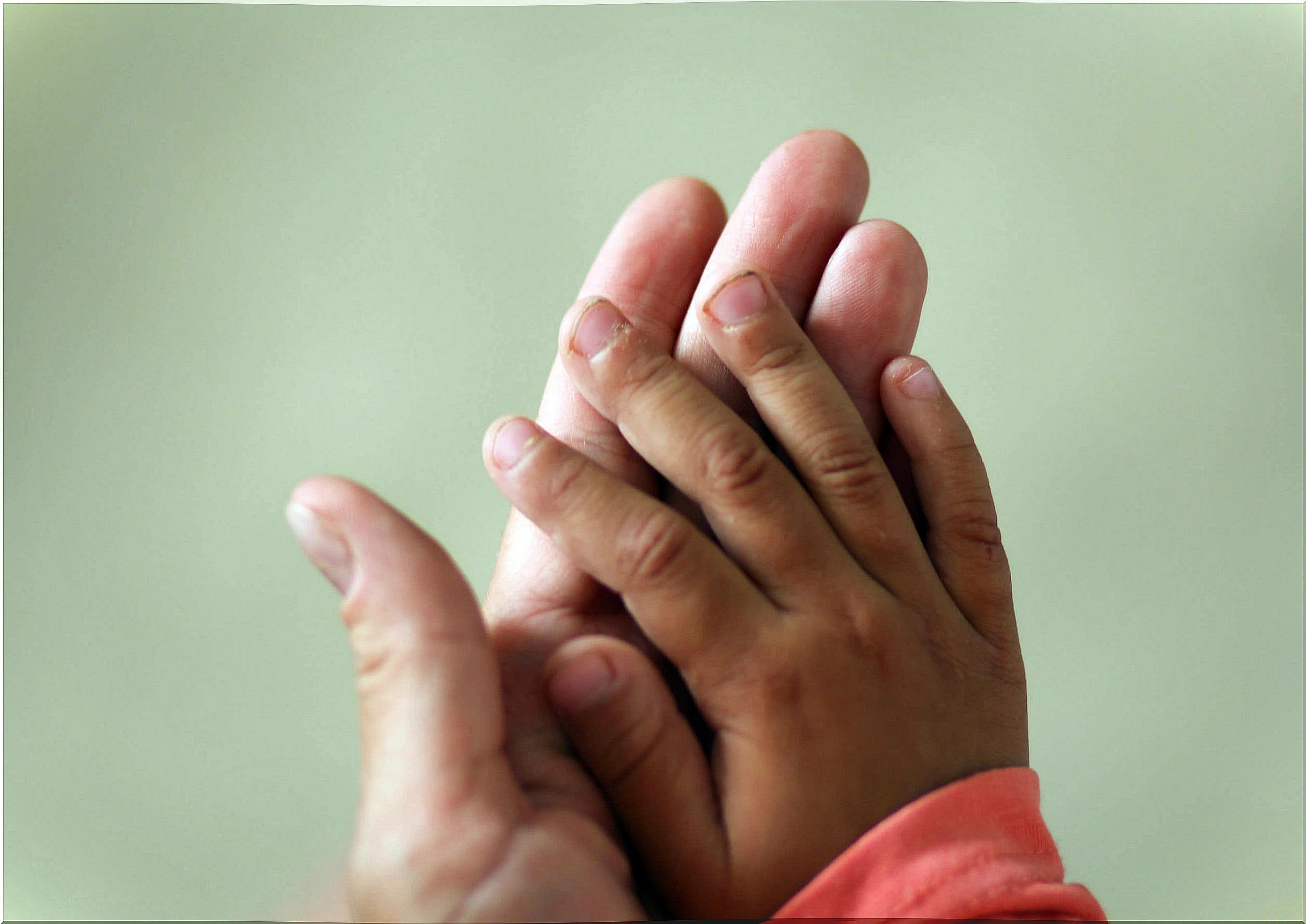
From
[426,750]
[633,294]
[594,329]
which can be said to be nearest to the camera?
[426,750]

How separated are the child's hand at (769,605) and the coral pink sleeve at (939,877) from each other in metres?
Answer: 0.02

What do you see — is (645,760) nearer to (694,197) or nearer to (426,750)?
(426,750)

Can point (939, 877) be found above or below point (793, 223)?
below

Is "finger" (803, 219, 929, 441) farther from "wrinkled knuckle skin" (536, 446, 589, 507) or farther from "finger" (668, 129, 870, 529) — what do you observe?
"wrinkled knuckle skin" (536, 446, 589, 507)

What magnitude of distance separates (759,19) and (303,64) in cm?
29

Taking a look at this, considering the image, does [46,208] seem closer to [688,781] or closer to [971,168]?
[688,781]

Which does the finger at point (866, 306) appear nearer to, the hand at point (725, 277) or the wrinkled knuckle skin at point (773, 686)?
the hand at point (725, 277)

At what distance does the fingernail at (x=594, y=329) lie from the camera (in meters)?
0.44

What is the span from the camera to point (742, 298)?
0.44 m

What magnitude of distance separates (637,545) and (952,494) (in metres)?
0.18

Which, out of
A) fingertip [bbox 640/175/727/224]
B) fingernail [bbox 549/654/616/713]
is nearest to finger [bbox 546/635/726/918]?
fingernail [bbox 549/654/616/713]

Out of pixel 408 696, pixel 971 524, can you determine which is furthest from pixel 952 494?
pixel 408 696

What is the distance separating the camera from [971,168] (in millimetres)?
714

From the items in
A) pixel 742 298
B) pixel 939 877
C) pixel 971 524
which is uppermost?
pixel 742 298
